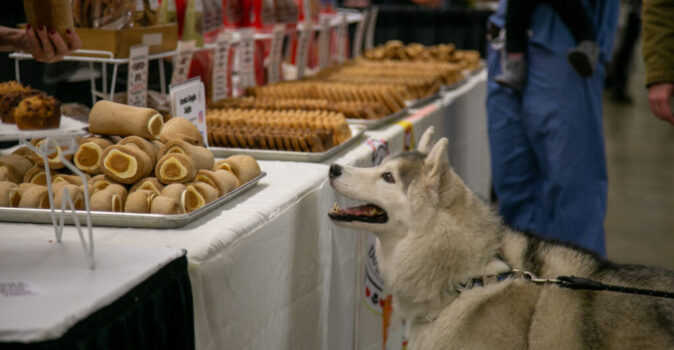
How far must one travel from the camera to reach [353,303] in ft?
8.61

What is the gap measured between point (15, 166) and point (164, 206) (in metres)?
0.48

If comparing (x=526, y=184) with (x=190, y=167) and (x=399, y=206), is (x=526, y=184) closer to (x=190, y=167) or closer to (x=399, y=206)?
(x=399, y=206)

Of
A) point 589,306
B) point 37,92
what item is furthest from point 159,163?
point 589,306

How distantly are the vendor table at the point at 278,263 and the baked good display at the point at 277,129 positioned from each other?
0.31 feet

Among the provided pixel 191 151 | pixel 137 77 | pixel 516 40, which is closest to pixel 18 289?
pixel 191 151

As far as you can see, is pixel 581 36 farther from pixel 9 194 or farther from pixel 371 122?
pixel 9 194

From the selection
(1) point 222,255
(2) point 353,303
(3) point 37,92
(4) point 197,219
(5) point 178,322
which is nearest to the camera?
(5) point 178,322

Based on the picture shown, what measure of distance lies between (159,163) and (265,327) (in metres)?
0.51

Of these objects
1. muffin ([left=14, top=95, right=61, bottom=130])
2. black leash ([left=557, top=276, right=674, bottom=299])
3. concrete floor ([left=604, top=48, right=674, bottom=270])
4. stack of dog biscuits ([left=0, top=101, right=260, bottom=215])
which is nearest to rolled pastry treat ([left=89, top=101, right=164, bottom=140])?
stack of dog biscuits ([left=0, top=101, right=260, bottom=215])

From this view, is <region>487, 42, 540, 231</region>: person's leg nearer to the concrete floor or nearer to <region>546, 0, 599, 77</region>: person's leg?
<region>546, 0, 599, 77</region>: person's leg

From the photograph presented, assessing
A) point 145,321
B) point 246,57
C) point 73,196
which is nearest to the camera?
point 145,321

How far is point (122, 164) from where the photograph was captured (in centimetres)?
178

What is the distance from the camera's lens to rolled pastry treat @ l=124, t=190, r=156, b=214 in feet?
5.48

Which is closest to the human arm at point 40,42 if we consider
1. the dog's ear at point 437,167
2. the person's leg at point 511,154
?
the dog's ear at point 437,167
